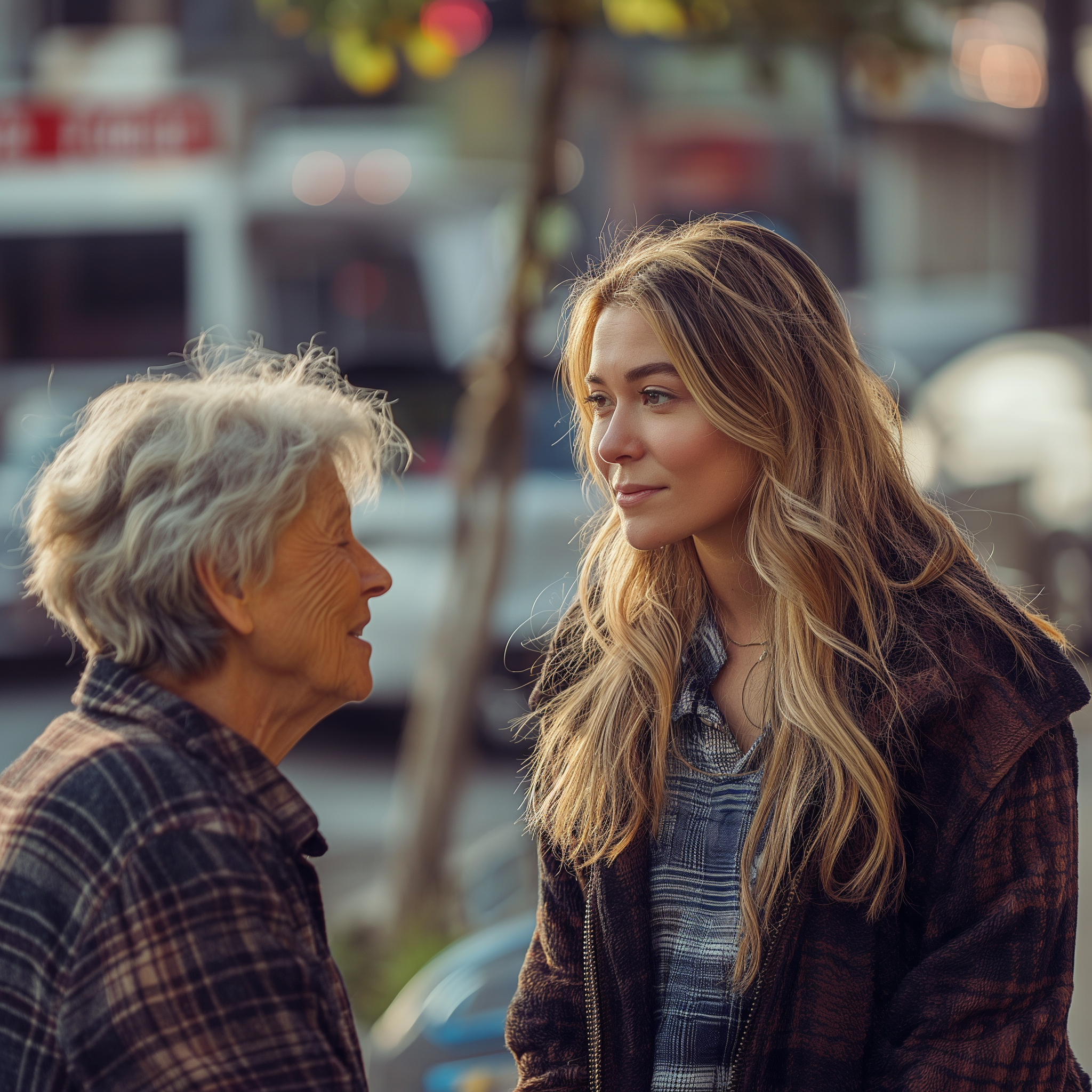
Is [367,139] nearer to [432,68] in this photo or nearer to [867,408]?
[432,68]

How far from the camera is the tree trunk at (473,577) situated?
4.54 m

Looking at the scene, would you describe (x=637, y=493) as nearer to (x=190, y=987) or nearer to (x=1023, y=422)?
(x=190, y=987)

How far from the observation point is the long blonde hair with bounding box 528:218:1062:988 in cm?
183

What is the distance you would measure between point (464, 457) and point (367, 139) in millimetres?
10525

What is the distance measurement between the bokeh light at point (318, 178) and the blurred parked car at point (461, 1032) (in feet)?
34.5

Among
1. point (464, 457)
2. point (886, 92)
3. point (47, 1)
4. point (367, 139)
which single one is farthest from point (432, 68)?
point (47, 1)

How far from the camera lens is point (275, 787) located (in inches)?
64.1

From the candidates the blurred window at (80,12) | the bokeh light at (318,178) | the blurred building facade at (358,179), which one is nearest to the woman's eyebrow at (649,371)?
the blurred building facade at (358,179)

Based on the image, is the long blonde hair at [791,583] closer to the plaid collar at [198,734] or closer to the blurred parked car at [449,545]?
the plaid collar at [198,734]

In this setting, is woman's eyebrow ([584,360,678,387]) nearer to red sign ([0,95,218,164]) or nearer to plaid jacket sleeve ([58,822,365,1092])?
plaid jacket sleeve ([58,822,365,1092])

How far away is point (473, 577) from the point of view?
4.68m

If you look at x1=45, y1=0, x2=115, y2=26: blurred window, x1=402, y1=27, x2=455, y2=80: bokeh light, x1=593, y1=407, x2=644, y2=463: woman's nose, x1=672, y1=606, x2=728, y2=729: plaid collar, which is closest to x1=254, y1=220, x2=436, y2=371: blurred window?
x1=45, y1=0, x2=115, y2=26: blurred window

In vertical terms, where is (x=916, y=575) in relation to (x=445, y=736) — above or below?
above

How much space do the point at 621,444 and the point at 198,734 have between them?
701 mm
